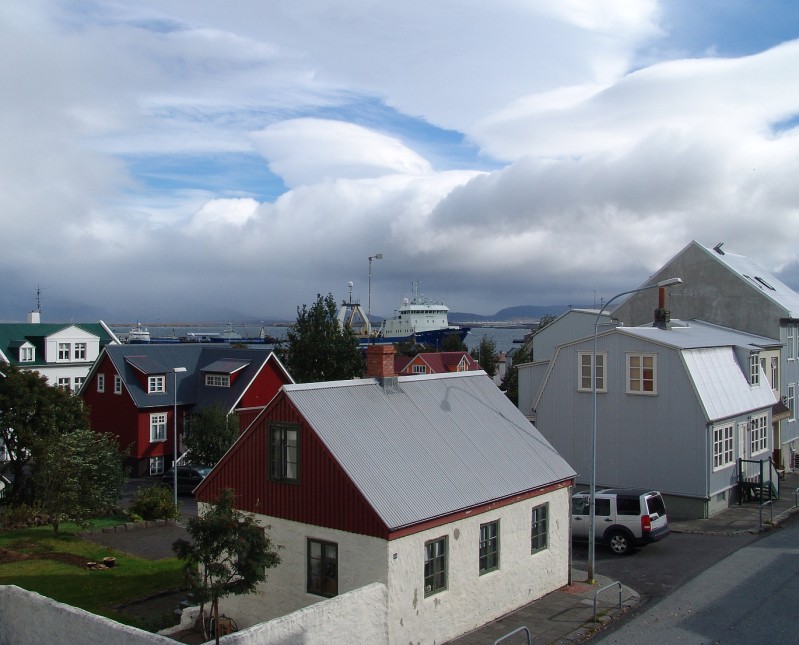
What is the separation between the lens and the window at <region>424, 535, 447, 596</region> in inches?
622

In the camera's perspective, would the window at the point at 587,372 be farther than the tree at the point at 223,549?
Yes

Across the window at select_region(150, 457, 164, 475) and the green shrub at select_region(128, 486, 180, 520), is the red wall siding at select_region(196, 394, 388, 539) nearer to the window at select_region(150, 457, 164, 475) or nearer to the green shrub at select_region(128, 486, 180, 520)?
the green shrub at select_region(128, 486, 180, 520)

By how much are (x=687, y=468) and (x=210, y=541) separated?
22256 mm

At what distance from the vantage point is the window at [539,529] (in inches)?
753

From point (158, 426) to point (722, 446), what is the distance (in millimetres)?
32435

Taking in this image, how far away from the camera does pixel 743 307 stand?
4100cm

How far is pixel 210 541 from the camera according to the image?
44.4ft

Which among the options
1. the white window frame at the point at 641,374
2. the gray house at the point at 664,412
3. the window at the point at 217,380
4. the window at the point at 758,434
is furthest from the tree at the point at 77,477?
the window at the point at 758,434

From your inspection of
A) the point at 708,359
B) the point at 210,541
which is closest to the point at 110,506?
the point at 210,541

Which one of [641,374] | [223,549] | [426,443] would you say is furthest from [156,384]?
[223,549]

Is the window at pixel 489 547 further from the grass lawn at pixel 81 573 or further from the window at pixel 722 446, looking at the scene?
the window at pixel 722 446

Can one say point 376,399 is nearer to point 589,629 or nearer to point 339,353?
point 589,629

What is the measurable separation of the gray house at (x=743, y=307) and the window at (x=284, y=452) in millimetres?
29132

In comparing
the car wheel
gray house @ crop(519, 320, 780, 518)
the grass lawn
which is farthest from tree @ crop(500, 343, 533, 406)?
the grass lawn
